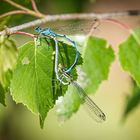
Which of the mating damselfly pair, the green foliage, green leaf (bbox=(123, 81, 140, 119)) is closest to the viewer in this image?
the mating damselfly pair

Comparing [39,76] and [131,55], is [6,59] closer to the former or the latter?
[39,76]

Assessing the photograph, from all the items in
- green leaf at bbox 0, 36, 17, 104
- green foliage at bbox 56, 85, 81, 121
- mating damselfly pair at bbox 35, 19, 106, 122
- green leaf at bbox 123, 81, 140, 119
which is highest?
green leaf at bbox 0, 36, 17, 104

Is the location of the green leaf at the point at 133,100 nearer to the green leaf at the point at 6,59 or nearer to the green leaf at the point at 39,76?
the green leaf at the point at 39,76

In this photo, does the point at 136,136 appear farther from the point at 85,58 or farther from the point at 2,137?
the point at 85,58

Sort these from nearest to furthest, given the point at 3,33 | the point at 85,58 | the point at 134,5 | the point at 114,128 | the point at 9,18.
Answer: the point at 3,33 → the point at 9,18 → the point at 85,58 → the point at 114,128 → the point at 134,5

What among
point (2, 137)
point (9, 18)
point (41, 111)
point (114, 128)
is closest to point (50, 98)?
point (41, 111)

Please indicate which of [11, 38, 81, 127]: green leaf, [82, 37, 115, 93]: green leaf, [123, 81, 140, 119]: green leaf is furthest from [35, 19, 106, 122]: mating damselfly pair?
[123, 81, 140, 119]: green leaf

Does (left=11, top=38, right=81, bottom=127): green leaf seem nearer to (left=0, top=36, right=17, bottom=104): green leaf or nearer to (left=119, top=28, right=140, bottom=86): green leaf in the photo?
(left=0, top=36, right=17, bottom=104): green leaf

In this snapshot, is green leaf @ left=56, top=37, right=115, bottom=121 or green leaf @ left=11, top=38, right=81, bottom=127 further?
green leaf @ left=56, top=37, right=115, bottom=121
